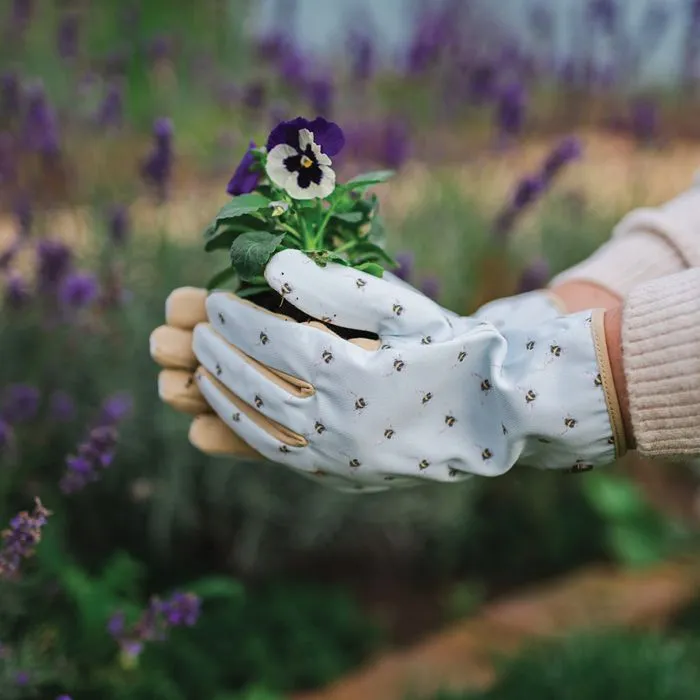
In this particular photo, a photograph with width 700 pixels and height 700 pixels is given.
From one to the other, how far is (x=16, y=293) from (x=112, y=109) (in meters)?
0.77

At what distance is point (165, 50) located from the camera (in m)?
2.88

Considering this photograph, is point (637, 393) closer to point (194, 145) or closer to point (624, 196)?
point (624, 196)

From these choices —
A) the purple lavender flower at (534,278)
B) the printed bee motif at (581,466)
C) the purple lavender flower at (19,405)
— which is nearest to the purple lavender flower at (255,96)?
the purple lavender flower at (534,278)

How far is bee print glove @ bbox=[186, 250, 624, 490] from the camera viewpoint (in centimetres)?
123

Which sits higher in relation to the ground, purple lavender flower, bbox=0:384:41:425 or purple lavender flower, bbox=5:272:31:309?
purple lavender flower, bbox=5:272:31:309

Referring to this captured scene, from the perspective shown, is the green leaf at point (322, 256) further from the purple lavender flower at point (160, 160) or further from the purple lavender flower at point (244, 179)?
the purple lavender flower at point (160, 160)

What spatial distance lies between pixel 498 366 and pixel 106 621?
0.88 metres

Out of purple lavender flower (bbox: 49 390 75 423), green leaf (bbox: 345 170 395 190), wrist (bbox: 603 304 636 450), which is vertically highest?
green leaf (bbox: 345 170 395 190)

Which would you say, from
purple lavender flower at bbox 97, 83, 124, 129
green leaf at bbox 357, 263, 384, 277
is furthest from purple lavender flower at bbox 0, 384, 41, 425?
purple lavender flower at bbox 97, 83, 124, 129

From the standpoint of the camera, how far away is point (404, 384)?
1.24 m

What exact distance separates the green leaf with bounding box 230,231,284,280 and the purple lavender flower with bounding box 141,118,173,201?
2.29 ft

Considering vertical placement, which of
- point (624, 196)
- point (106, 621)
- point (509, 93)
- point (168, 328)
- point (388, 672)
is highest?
point (509, 93)

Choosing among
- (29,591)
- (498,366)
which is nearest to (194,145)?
(29,591)

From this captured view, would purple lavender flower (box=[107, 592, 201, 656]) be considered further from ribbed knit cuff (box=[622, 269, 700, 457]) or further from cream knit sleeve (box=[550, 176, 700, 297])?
cream knit sleeve (box=[550, 176, 700, 297])
